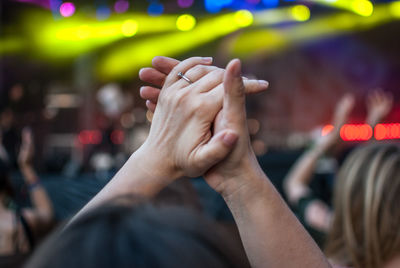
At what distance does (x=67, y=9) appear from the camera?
7.10 metres

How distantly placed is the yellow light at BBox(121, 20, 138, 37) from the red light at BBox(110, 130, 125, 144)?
1.82 m

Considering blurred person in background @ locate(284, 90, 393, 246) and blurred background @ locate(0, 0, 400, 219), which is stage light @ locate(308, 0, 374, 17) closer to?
blurred background @ locate(0, 0, 400, 219)

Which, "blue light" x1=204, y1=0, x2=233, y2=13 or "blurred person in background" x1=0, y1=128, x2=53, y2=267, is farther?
"blue light" x1=204, y1=0, x2=233, y2=13

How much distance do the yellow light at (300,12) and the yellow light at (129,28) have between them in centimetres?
264

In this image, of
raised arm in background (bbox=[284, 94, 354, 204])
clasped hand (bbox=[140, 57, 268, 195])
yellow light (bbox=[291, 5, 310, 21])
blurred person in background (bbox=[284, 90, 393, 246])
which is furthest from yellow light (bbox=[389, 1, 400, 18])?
clasped hand (bbox=[140, 57, 268, 195])

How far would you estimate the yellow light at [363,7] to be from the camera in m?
7.76

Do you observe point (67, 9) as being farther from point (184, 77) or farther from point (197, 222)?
point (197, 222)

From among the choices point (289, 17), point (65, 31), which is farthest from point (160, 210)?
point (289, 17)

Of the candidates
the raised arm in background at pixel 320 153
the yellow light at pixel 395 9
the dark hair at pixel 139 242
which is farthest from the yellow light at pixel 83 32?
the dark hair at pixel 139 242

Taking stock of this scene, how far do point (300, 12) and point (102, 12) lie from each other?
3.32 m

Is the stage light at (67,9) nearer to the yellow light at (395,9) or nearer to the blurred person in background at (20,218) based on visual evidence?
the yellow light at (395,9)

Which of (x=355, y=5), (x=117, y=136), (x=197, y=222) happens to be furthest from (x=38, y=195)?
(x=355, y=5)

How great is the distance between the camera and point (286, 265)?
25.8 inches

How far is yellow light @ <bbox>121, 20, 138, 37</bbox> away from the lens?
7887 mm
